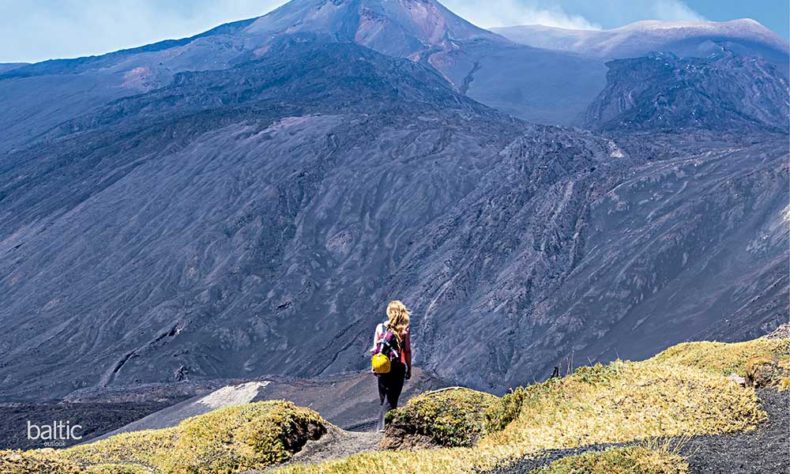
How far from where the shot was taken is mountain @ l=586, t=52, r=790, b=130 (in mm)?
115000

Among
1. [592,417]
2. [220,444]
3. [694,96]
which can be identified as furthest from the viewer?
[694,96]

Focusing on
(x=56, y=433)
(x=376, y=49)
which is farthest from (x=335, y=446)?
(x=376, y=49)

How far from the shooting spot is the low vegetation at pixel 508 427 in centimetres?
844

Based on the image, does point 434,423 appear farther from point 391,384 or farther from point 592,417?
point 592,417

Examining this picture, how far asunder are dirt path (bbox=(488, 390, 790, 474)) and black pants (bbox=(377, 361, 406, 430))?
11.4ft

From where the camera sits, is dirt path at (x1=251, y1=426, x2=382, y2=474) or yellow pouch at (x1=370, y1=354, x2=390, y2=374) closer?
yellow pouch at (x1=370, y1=354, x2=390, y2=374)

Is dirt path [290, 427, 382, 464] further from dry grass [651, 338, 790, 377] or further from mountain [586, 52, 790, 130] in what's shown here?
mountain [586, 52, 790, 130]

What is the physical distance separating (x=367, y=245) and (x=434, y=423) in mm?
60354

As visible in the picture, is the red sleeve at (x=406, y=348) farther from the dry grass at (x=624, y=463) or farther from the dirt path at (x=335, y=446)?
the dry grass at (x=624, y=463)

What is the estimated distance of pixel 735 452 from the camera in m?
7.66

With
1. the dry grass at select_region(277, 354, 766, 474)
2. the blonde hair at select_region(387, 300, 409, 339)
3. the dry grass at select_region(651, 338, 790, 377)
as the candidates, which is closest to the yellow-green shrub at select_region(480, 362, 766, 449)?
the dry grass at select_region(277, 354, 766, 474)

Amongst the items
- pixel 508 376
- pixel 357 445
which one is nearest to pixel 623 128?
pixel 508 376

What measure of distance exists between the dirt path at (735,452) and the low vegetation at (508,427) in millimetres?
196


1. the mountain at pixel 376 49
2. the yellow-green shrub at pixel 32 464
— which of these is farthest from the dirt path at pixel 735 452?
the mountain at pixel 376 49
